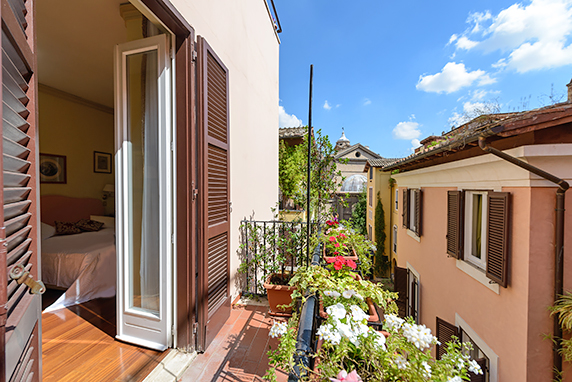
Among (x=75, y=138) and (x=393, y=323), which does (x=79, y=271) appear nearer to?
(x=75, y=138)

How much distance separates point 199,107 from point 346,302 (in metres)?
1.81

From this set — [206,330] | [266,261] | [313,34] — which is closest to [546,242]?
[266,261]

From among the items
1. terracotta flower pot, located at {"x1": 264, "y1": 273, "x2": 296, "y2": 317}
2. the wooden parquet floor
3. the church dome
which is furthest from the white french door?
the church dome

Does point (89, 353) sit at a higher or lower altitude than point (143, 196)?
lower

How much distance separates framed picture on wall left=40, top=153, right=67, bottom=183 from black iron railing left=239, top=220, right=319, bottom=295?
3689mm

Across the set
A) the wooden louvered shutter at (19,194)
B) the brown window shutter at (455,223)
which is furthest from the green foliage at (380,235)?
the wooden louvered shutter at (19,194)

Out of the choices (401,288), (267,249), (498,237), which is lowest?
(401,288)

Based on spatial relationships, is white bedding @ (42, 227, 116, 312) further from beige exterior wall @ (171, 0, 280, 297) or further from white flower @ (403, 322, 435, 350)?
white flower @ (403, 322, 435, 350)

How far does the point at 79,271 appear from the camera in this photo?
9.49ft

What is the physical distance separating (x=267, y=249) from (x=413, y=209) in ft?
15.6

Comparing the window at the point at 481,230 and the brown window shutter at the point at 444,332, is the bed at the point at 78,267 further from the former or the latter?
the brown window shutter at the point at 444,332

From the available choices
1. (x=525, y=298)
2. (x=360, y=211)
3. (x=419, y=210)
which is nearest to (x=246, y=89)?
(x=525, y=298)

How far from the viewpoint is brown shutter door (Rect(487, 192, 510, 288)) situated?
2.79 metres

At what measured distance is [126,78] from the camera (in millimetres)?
2045
